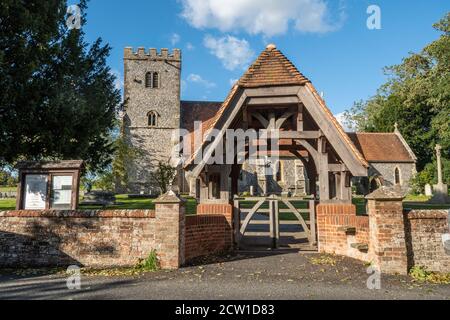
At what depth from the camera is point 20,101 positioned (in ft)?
38.4

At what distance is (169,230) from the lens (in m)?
6.80

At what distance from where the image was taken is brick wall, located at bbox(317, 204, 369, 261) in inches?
292

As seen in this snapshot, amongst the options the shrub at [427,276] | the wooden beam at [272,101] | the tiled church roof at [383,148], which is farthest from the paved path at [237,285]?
the tiled church roof at [383,148]

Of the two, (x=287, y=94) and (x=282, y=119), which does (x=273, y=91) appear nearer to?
(x=287, y=94)

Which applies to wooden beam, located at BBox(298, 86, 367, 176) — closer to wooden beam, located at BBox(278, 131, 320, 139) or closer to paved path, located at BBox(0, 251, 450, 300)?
wooden beam, located at BBox(278, 131, 320, 139)

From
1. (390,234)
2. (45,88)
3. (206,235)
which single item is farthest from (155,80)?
(390,234)

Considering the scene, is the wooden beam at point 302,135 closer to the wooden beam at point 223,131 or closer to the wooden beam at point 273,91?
the wooden beam at point 273,91

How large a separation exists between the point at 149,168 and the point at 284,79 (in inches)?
1248

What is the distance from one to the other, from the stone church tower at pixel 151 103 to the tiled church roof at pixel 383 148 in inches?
866

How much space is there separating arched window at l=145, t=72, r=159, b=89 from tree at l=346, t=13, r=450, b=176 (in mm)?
29544

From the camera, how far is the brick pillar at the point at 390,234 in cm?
634

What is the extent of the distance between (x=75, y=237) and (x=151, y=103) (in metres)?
33.2
